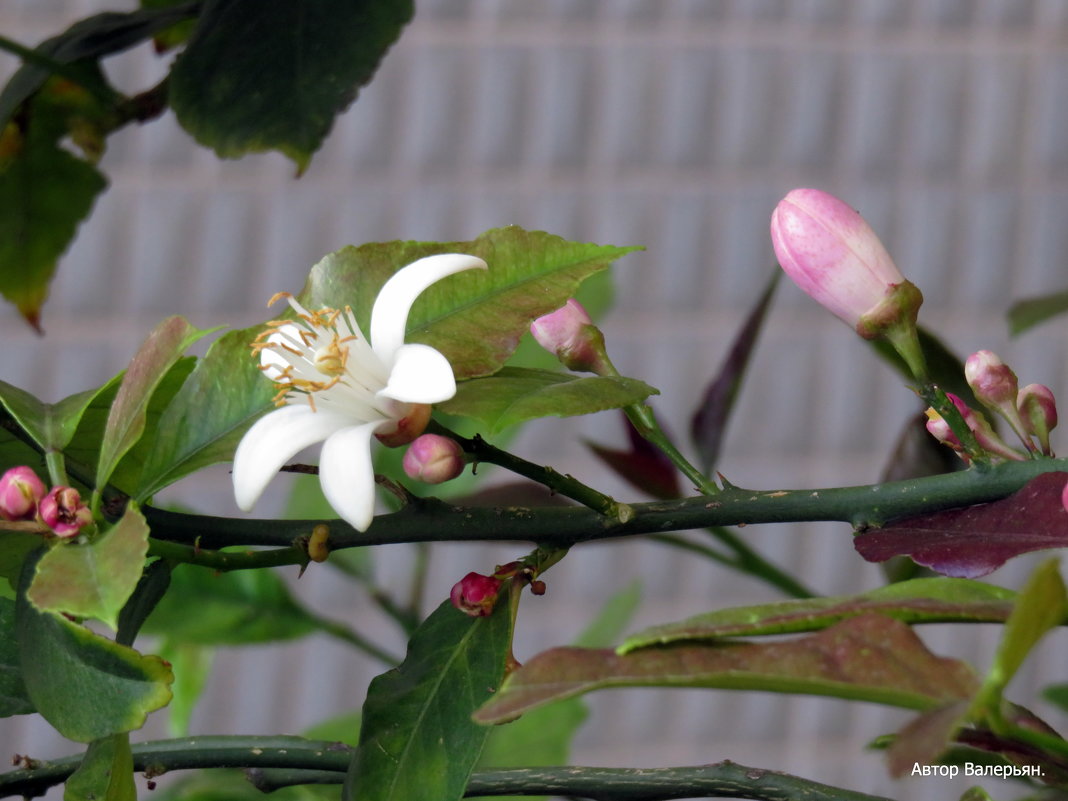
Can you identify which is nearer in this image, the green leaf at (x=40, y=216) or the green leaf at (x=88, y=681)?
the green leaf at (x=88, y=681)

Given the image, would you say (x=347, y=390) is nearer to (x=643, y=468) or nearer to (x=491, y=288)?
(x=491, y=288)

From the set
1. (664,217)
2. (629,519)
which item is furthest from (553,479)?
(664,217)

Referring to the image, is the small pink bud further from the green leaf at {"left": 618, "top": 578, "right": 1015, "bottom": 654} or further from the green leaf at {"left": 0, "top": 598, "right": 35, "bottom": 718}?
the green leaf at {"left": 0, "top": 598, "right": 35, "bottom": 718}

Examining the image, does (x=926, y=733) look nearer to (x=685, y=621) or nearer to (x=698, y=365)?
(x=685, y=621)

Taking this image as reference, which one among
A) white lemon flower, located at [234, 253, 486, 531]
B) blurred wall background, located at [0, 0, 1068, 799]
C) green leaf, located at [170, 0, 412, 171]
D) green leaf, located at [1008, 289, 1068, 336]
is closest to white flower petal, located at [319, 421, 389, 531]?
white lemon flower, located at [234, 253, 486, 531]

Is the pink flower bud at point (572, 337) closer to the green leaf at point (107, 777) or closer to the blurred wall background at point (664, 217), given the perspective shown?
the green leaf at point (107, 777)

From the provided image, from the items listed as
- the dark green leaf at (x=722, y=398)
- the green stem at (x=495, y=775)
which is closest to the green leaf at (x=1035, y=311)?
the dark green leaf at (x=722, y=398)

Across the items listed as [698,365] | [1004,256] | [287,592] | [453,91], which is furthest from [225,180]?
[1004,256]
